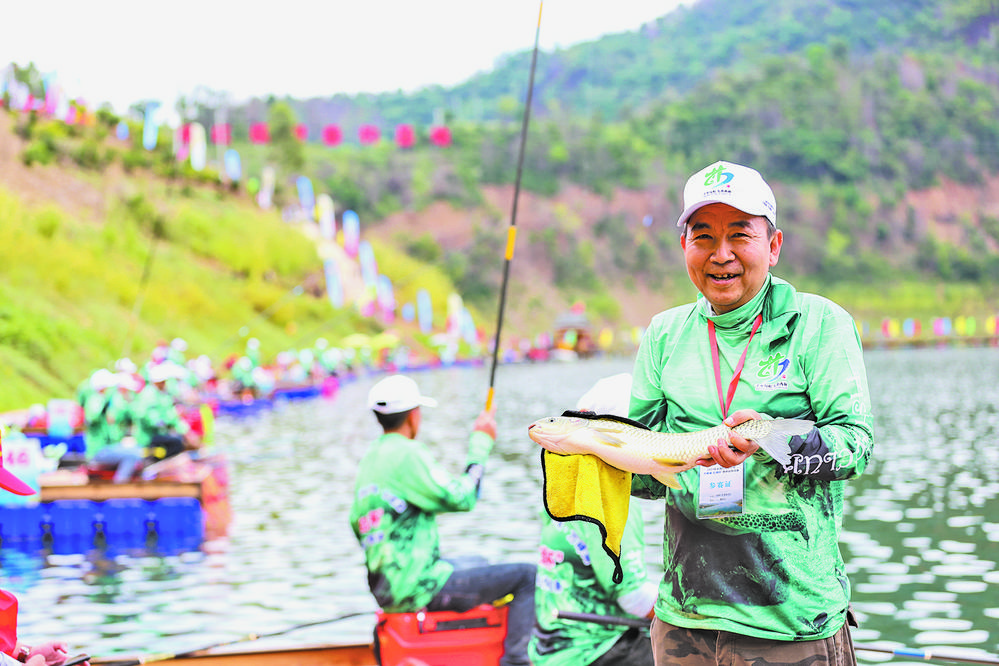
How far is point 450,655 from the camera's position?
5555 mm

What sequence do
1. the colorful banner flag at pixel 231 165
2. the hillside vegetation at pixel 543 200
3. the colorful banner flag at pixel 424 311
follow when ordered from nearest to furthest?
the hillside vegetation at pixel 543 200 < the colorful banner flag at pixel 231 165 < the colorful banner flag at pixel 424 311

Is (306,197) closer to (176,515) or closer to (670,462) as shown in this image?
(176,515)

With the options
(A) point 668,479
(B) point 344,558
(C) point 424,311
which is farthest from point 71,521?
(C) point 424,311

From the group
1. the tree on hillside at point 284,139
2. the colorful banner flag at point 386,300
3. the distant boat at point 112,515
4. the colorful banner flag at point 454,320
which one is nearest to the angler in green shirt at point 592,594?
the distant boat at point 112,515

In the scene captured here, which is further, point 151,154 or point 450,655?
point 151,154

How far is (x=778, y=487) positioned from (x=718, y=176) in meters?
0.77

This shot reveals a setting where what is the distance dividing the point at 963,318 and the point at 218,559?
359 ft

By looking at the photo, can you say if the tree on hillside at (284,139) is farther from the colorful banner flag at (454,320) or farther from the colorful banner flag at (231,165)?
the colorful banner flag at (454,320)

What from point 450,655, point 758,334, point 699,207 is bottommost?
point 450,655

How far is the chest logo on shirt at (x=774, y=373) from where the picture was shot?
8.96ft

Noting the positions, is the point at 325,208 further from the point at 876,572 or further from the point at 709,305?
the point at 709,305

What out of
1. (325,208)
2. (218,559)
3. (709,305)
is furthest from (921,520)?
(325,208)

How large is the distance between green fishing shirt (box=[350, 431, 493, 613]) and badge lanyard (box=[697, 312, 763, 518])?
9.37ft

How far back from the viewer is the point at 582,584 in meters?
4.61
